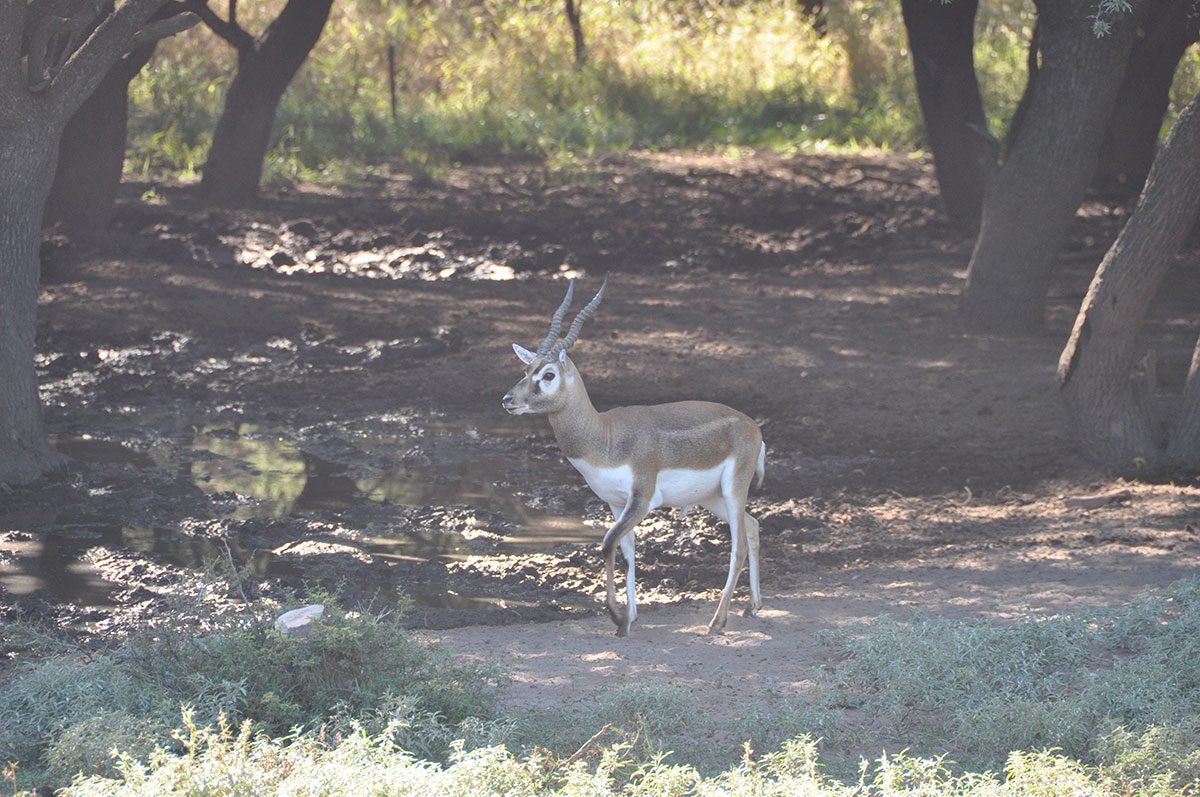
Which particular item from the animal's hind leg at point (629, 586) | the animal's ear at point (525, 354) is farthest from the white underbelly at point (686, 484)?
the animal's ear at point (525, 354)

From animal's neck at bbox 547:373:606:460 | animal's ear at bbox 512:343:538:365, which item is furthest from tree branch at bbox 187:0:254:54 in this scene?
animal's neck at bbox 547:373:606:460

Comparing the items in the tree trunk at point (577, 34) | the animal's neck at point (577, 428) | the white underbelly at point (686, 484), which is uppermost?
the tree trunk at point (577, 34)

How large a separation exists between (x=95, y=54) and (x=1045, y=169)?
679cm

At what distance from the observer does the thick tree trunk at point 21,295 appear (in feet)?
28.5

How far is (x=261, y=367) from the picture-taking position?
11477 mm

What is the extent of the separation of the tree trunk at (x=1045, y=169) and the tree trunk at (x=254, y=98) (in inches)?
298

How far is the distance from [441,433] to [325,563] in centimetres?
245

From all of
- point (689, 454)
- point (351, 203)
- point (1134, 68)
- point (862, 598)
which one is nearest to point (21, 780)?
point (689, 454)

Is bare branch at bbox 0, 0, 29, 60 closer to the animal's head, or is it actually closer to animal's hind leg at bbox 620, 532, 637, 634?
the animal's head

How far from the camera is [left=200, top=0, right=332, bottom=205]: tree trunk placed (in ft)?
50.7

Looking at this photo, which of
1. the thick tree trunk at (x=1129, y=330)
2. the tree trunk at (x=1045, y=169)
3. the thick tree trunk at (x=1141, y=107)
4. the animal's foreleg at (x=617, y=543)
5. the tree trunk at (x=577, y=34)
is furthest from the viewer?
the tree trunk at (x=577, y=34)

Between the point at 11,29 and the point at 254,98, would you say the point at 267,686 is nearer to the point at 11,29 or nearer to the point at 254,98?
the point at 11,29

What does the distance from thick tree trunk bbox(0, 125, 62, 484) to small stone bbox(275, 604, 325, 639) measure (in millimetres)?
2919

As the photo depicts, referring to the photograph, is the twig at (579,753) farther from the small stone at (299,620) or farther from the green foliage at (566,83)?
the green foliage at (566,83)
